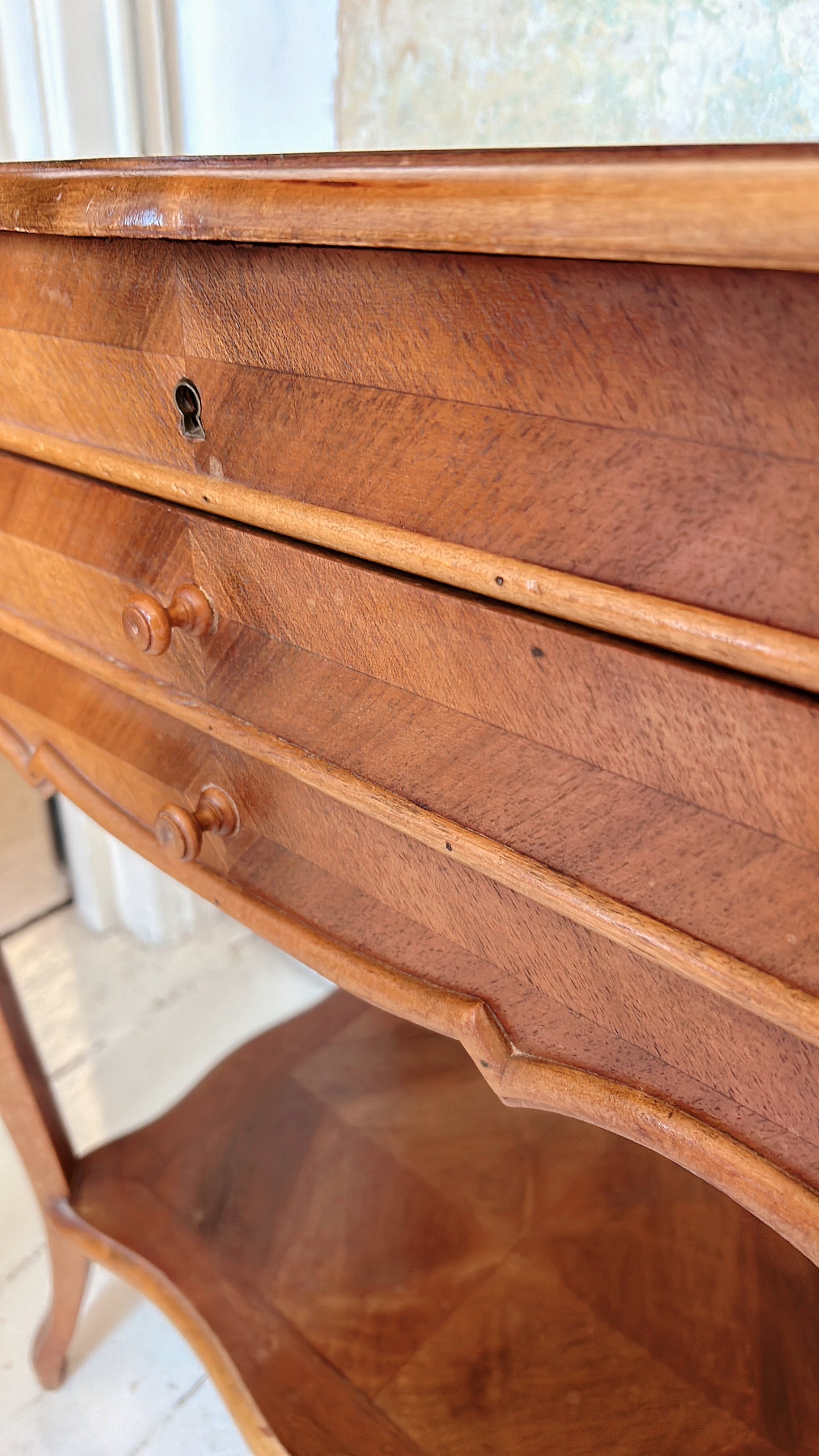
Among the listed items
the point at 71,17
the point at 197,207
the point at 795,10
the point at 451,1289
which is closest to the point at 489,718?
the point at 197,207

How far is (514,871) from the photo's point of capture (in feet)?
1.12

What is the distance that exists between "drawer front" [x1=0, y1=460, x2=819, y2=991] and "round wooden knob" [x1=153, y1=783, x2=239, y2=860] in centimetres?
4

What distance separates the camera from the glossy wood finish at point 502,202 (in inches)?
8.7

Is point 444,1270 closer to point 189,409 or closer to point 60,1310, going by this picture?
point 60,1310

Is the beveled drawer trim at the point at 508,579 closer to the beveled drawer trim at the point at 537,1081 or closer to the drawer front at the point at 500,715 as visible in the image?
the drawer front at the point at 500,715

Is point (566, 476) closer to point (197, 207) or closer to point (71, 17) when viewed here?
point (197, 207)

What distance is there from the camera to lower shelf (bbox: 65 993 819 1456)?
63 centimetres

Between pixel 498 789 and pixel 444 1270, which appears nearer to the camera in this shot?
pixel 498 789

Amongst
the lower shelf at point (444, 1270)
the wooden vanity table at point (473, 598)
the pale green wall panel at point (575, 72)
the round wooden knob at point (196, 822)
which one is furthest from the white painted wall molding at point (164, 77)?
the lower shelf at point (444, 1270)

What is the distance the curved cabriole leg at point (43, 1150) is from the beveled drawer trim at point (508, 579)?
46 centimetres

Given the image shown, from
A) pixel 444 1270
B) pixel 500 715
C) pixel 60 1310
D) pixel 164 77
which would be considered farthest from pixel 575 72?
pixel 60 1310

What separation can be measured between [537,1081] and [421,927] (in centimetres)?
7

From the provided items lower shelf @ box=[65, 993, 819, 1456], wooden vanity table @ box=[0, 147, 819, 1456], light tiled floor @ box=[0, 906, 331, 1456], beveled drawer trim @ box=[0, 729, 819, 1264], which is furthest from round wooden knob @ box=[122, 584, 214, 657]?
light tiled floor @ box=[0, 906, 331, 1456]

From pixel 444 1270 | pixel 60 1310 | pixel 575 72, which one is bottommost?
pixel 60 1310
